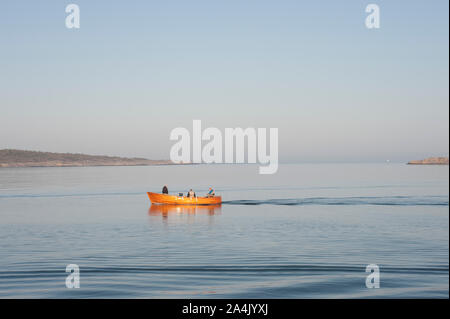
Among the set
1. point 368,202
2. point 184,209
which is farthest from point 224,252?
point 368,202

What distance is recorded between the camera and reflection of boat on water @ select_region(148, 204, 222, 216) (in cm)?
5134

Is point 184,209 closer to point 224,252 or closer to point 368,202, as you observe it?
point 368,202

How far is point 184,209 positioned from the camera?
55375mm

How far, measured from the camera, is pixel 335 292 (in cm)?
1727

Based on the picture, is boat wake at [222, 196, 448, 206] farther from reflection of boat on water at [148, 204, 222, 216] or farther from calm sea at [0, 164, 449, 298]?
calm sea at [0, 164, 449, 298]

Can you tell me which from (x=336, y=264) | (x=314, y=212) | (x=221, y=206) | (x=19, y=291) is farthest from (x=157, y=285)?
(x=221, y=206)

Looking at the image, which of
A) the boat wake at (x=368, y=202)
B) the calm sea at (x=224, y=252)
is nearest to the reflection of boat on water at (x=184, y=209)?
the calm sea at (x=224, y=252)

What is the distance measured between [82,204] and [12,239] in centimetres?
2776

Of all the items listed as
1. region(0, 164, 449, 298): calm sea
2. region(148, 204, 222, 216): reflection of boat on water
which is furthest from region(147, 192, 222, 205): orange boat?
region(0, 164, 449, 298): calm sea

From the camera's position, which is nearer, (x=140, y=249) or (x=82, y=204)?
(x=140, y=249)

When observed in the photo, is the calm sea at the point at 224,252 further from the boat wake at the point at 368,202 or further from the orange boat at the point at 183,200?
the boat wake at the point at 368,202

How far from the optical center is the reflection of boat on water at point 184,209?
51.3 m

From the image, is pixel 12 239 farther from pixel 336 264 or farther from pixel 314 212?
pixel 314 212
